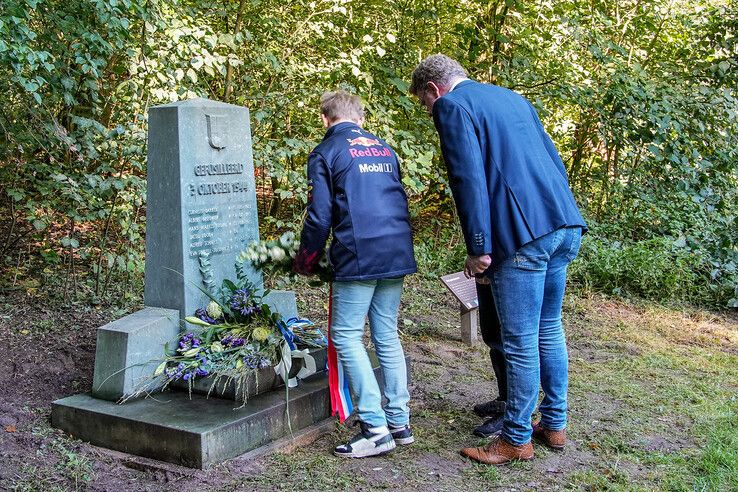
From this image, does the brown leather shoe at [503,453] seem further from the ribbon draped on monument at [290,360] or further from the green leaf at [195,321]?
the green leaf at [195,321]

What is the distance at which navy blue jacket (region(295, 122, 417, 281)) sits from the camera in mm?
3828

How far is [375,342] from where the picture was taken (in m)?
4.11

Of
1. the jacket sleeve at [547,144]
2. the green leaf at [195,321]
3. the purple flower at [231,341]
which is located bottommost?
the purple flower at [231,341]

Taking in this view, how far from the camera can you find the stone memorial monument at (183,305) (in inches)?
155

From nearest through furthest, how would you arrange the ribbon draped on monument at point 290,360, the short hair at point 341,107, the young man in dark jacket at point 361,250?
the young man in dark jacket at point 361,250, the short hair at point 341,107, the ribbon draped on monument at point 290,360

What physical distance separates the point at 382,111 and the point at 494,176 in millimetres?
3838

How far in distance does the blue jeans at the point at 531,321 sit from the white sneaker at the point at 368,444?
0.61 m

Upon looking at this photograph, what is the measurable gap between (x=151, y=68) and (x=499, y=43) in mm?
4766

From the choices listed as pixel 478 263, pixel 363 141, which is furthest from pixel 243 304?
pixel 478 263

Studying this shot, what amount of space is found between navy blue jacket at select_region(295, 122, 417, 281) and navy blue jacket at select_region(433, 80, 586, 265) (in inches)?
15.5

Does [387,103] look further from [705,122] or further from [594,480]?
[594,480]

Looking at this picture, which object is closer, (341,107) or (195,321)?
(341,107)

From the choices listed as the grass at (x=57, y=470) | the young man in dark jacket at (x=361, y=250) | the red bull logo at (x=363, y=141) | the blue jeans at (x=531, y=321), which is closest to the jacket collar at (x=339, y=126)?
the young man in dark jacket at (x=361, y=250)

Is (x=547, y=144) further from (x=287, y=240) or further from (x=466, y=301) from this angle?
(x=466, y=301)
